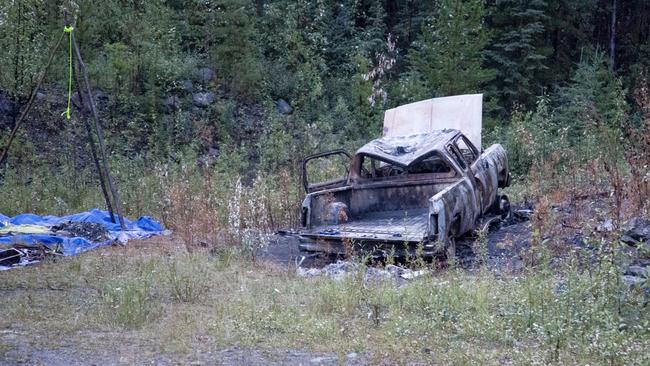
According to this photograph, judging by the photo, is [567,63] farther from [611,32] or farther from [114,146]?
[114,146]

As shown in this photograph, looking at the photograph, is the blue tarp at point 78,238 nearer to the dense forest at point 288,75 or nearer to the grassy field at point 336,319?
the grassy field at point 336,319

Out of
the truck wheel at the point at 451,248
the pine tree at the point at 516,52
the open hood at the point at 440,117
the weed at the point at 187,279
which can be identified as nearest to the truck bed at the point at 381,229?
the truck wheel at the point at 451,248

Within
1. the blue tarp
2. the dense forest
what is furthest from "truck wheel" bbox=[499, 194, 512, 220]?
the blue tarp

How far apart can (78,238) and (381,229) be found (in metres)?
4.36

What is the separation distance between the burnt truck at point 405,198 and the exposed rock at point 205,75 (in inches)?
473

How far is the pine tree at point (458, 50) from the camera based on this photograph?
73.4 feet

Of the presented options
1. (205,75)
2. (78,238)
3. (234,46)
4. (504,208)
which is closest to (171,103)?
(205,75)

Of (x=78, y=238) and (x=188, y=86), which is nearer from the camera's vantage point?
(x=78, y=238)

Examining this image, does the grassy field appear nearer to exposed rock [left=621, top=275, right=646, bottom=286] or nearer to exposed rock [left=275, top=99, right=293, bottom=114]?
exposed rock [left=621, top=275, right=646, bottom=286]

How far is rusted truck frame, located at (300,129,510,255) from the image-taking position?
348 inches

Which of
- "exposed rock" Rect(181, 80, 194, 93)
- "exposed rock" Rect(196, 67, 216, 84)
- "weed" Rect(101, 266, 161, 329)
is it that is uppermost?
"exposed rock" Rect(196, 67, 216, 84)

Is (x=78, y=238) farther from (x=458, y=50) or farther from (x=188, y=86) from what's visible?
(x=458, y=50)

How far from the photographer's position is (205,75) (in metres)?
22.5

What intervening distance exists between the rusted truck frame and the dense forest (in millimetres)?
3216
